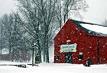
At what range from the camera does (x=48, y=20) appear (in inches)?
2478

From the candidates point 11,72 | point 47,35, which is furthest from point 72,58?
point 11,72

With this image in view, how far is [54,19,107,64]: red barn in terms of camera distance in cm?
5228

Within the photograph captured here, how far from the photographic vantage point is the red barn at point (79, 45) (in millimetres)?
52281

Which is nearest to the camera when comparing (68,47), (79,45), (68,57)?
(79,45)

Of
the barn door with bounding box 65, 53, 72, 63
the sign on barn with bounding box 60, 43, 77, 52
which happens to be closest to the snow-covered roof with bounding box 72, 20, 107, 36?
the sign on barn with bounding box 60, 43, 77, 52

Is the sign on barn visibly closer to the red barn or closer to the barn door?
the red barn

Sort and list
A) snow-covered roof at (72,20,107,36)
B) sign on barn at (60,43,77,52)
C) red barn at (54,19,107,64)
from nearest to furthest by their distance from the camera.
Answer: red barn at (54,19,107,64), snow-covered roof at (72,20,107,36), sign on barn at (60,43,77,52)

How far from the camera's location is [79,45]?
53656 mm

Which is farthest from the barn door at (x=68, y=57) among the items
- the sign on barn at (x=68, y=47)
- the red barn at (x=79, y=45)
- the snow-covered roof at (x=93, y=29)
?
the snow-covered roof at (x=93, y=29)

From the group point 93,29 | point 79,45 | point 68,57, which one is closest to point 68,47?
point 68,57

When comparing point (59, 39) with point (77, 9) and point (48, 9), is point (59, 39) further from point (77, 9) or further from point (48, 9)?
point (77, 9)

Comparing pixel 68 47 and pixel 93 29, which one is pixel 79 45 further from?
pixel 93 29

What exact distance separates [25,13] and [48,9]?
15.1ft

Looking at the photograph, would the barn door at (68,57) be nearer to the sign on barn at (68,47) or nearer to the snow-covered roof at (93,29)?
the sign on barn at (68,47)
